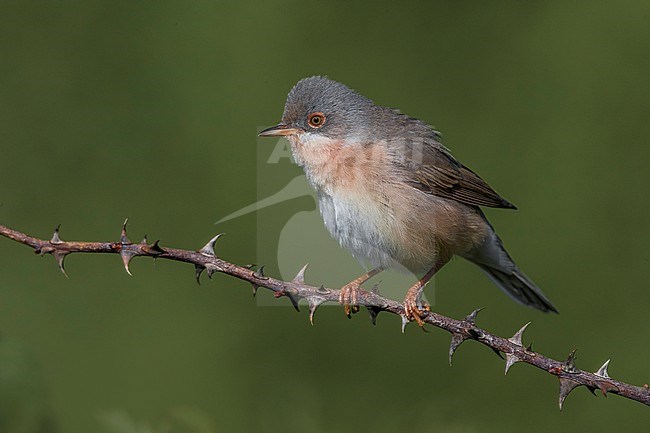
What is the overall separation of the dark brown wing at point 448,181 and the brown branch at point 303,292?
1599 millimetres

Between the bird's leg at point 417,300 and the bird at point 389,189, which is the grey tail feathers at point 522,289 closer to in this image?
the bird at point 389,189

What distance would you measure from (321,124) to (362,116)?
0.22 metres

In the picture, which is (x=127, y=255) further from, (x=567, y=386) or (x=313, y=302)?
(x=567, y=386)

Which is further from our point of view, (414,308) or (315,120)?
(315,120)

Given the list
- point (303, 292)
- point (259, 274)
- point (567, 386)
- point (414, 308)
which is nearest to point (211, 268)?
point (259, 274)

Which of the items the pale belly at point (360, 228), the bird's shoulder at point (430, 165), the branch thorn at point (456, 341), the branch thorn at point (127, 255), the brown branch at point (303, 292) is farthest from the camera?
the bird's shoulder at point (430, 165)

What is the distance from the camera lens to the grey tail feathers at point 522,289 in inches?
157

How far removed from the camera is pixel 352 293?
3.08 metres

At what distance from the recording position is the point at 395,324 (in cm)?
463

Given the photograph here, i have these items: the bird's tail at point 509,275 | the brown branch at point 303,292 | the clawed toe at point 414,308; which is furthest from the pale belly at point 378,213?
the brown branch at point 303,292

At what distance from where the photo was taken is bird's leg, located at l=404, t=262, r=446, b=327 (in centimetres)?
282

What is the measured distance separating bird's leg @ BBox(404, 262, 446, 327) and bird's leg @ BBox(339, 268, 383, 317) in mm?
207

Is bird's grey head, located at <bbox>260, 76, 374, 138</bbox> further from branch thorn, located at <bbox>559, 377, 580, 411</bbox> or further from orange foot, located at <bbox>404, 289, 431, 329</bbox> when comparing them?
branch thorn, located at <bbox>559, 377, 580, 411</bbox>

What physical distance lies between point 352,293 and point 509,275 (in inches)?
52.7
